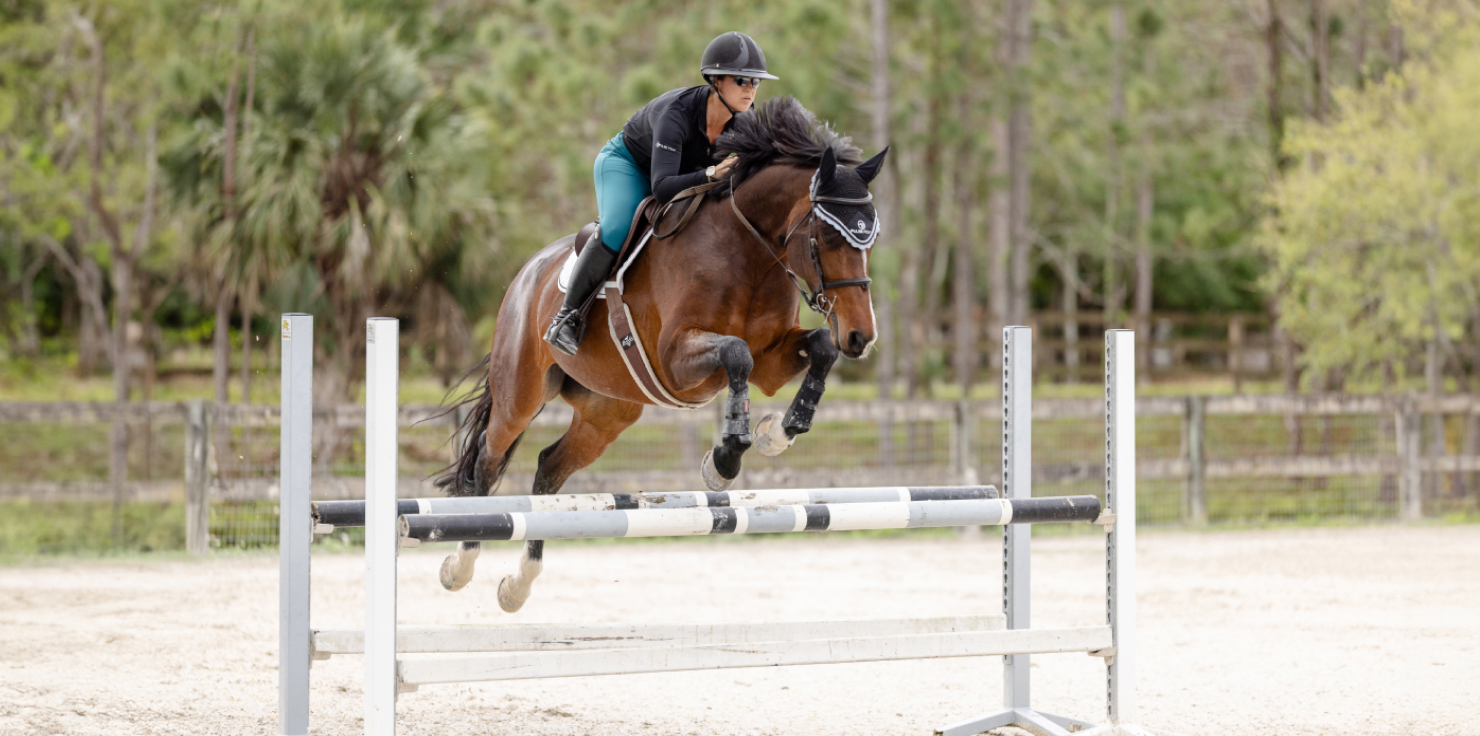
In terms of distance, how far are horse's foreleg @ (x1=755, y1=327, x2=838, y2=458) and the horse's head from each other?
14 cm

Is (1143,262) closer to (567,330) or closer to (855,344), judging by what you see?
(567,330)

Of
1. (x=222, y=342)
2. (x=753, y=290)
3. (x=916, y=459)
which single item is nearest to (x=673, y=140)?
(x=753, y=290)

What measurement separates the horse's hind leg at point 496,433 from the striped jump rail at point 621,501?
0.72m

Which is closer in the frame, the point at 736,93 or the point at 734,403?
the point at 734,403

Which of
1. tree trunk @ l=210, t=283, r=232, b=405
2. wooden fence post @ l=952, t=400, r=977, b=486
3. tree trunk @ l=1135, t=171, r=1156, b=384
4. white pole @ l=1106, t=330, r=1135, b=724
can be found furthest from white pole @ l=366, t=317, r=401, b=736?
tree trunk @ l=1135, t=171, r=1156, b=384

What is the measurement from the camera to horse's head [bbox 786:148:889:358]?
3.66 meters

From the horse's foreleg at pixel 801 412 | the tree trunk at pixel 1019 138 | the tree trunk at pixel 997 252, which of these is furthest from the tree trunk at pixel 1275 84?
the horse's foreleg at pixel 801 412

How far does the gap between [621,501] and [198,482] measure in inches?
239

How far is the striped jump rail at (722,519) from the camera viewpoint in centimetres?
319

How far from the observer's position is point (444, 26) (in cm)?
1667

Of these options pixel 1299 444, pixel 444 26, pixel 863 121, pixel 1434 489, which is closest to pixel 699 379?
pixel 1299 444

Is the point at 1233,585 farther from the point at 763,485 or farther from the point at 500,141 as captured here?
the point at 500,141

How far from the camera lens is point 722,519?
3.33 meters

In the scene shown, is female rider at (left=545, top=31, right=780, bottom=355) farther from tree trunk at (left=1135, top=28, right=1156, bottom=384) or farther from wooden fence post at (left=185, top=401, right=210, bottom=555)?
tree trunk at (left=1135, top=28, right=1156, bottom=384)
